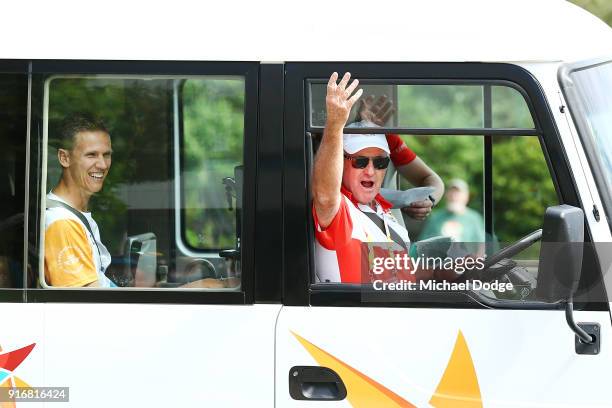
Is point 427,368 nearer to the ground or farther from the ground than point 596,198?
nearer to the ground

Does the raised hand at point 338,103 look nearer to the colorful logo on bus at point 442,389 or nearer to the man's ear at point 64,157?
the colorful logo on bus at point 442,389

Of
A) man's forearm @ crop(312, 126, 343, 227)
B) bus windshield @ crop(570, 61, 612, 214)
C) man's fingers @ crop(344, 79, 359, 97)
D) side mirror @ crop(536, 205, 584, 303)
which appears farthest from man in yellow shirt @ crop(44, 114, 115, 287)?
bus windshield @ crop(570, 61, 612, 214)

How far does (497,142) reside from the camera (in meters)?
3.97

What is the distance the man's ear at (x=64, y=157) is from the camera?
391cm

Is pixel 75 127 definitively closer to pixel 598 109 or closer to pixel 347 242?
pixel 347 242

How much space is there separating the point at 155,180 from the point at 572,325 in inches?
71.5

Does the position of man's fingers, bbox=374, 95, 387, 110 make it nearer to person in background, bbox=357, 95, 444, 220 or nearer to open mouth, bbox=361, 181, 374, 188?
person in background, bbox=357, 95, 444, 220

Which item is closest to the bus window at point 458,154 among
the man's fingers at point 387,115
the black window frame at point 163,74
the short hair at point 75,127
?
the man's fingers at point 387,115

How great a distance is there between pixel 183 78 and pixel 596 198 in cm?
168

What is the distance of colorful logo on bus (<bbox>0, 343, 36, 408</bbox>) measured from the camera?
3.73m

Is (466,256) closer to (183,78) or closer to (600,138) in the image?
(600,138)

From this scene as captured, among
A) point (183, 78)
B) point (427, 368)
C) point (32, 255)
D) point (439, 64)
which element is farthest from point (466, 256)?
point (32, 255)
